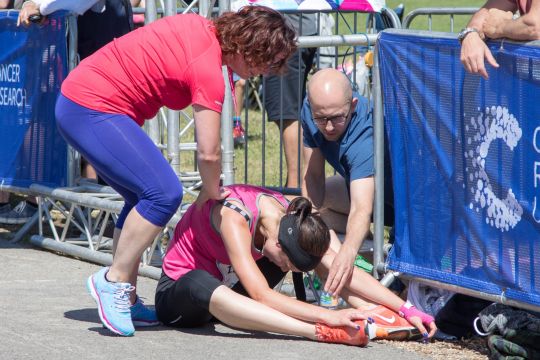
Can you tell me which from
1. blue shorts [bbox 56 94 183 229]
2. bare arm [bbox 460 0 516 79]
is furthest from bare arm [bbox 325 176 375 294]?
bare arm [bbox 460 0 516 79]

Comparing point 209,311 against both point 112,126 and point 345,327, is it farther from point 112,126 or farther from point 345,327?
point 112,126

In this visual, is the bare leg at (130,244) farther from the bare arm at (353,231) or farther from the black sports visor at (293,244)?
the bare arm at (353,231)

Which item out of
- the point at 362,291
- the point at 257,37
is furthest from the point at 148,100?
the point at 362,291

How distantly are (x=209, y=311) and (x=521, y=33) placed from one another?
1822mm

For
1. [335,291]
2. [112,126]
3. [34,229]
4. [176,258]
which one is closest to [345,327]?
[335,291]

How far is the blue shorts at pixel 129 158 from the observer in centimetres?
504

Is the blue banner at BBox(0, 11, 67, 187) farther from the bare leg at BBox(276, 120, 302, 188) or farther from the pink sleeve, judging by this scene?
the pink sleeve

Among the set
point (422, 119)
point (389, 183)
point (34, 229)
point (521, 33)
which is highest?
point (521, 33)

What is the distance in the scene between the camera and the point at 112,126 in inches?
200

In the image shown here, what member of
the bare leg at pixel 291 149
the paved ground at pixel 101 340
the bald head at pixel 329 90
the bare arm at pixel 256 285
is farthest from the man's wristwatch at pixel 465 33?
the bare leg at pixel 291 149

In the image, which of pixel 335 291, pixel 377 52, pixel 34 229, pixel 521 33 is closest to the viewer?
pixel 521 33

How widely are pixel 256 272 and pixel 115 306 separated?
66 centimetres

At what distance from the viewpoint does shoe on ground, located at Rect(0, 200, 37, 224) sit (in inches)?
307

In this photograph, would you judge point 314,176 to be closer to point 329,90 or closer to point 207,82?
point 329,90
